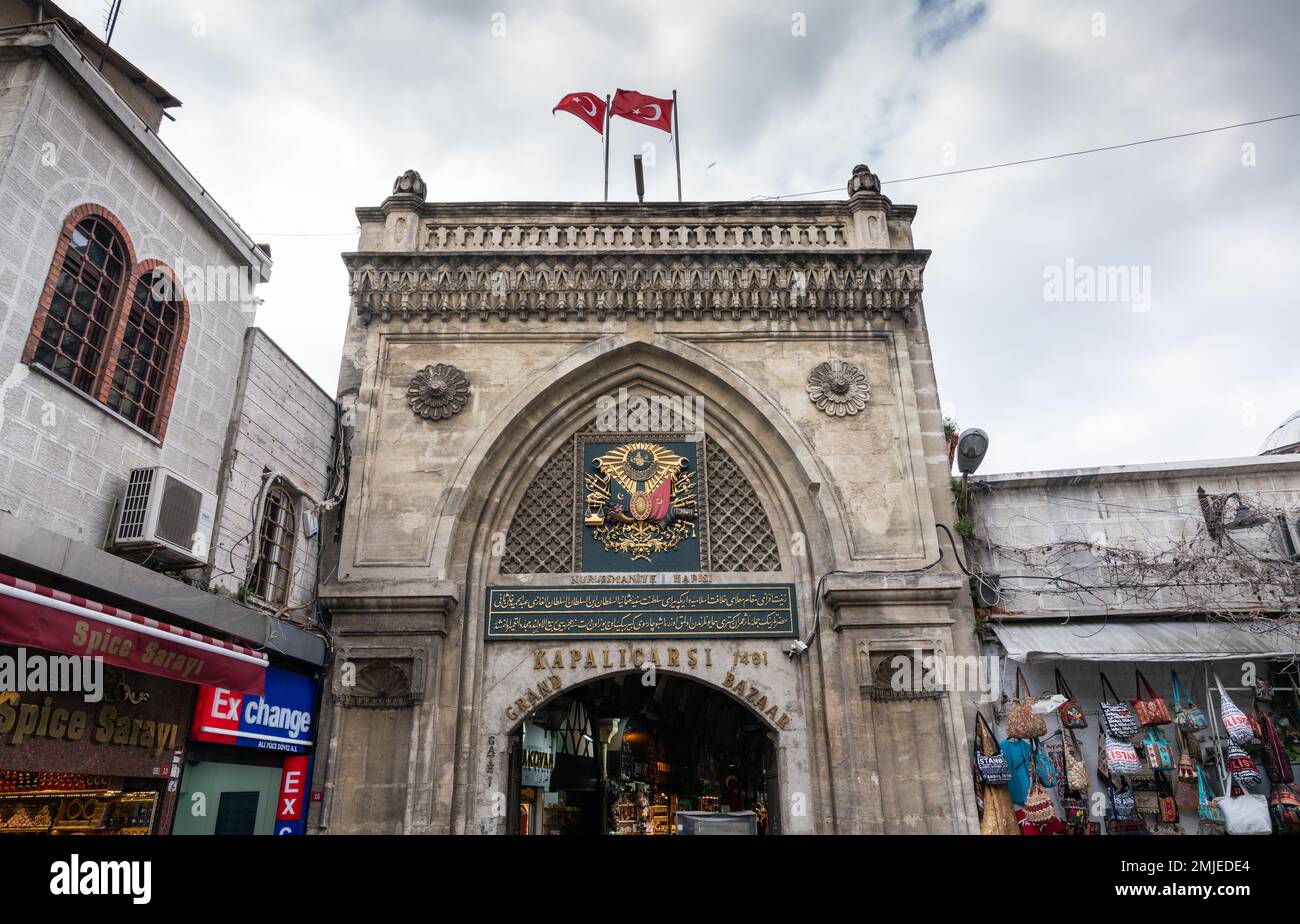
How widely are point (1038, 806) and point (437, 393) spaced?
9181mm

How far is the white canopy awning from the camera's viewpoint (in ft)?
31.7

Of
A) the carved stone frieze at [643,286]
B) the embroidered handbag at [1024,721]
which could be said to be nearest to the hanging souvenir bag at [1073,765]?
the embroidered handbag at [1024,721]

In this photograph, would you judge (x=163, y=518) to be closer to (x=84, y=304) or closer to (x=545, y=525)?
(x=84, y=304)

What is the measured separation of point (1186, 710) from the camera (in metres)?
9.70

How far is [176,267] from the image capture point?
876cm

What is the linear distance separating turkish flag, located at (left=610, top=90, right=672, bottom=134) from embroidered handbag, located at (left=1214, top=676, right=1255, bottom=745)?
11.7m

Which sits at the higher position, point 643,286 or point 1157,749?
point 643,286

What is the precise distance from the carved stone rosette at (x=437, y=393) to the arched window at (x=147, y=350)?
10.6 ft

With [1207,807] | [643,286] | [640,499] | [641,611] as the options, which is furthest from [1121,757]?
[643,286]

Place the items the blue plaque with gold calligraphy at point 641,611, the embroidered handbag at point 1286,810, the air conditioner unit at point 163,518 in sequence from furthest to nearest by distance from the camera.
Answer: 1. the blue plaque with gold calligraphy at point 641,611
2. the embroidered handbag at point 1286,810
3. the air conditioner unit at point 163,518

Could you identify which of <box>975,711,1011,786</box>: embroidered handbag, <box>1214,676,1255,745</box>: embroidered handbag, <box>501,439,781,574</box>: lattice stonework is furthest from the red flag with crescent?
<box>1214,676,1255,745</box>: embroidered handbag

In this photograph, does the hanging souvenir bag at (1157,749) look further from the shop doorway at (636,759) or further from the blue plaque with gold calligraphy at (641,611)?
the shop doorway at (636,759)

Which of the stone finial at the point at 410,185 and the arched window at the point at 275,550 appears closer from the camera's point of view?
the arched window at the point at 275,550

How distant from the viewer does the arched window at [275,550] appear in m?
9.44
